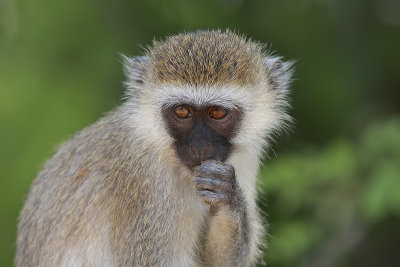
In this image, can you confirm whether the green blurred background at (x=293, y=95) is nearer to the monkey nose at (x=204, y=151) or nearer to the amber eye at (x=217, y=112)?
the amber eye at (x=217, y=112)

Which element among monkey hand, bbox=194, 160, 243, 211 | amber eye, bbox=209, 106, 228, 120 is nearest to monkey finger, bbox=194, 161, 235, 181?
monkey hand, bbox=194, 160, 243, 211

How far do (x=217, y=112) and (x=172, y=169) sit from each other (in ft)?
1.78

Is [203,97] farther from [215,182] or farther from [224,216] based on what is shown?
[224,216]

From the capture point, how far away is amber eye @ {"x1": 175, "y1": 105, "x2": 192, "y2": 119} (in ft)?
16.8

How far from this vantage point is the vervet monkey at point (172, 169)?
Result: 511 centimetres

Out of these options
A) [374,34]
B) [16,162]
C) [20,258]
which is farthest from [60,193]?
[374,34]

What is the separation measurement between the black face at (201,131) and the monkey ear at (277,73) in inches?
22.6

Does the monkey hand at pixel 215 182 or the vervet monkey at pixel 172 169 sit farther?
the vervet monkey at pixel 172 169

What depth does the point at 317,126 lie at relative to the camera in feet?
28.1

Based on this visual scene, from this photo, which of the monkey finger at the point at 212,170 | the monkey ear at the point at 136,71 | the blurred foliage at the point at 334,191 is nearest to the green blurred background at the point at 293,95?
the blurred foliage at the point at 334,191

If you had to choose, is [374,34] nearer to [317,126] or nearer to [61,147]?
[317,126]

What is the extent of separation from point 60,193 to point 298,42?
4.16 m

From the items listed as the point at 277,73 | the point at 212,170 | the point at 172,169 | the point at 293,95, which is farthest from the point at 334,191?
the point at 212,170

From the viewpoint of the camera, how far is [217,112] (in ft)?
16.9
